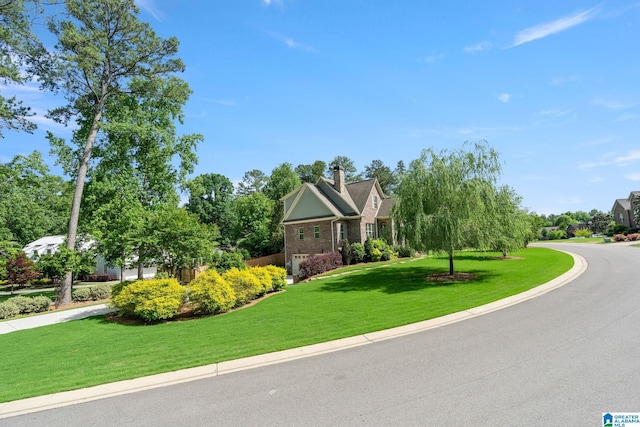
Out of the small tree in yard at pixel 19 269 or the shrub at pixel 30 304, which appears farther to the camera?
the small tree in yard at pixel 19 269

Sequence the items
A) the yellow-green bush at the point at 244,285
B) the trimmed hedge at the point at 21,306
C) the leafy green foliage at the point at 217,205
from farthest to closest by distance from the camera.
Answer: the leafy green foliage at the point at 217,205 → the trimmed hedge at the point at 21,306 → the yellow-green bush at the point at 244,285

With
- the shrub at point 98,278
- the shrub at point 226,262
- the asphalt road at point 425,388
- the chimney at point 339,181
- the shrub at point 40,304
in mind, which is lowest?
the shrub at point 98,278

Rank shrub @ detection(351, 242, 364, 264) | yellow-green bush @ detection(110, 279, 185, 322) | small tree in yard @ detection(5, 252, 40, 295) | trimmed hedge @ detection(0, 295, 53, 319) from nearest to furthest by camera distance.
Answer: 1. yellow-green bush @ detection(110, 279, 185, 322)
2. trimmed hedge @ detection(0, 295, 53, 319)
3. small tree in yard @ detection(5, 252, 40, 295)
4. shrub @ detection(351, 242, 364, 264)

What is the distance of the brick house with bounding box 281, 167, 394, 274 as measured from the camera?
25.6m

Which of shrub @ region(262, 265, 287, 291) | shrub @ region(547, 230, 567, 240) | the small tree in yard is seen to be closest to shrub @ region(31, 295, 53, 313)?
shrub @ region(262, 265, 287, 291)

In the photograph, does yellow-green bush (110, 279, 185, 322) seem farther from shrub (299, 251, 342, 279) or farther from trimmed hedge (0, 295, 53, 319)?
shrub (299, 251, 342, 279)

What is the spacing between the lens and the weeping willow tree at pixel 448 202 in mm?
14047

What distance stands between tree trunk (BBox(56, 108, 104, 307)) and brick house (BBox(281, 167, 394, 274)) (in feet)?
48.8

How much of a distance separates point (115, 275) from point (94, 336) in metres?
30.5

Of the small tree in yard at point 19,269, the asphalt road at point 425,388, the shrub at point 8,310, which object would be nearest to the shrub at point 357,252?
the asphalt road at point 425,388

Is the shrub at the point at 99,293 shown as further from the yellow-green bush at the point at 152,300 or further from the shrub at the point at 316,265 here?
the shrub at the point at 316,265

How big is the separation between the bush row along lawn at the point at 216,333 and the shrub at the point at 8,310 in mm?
5165

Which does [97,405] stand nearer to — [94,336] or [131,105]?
[94,336]

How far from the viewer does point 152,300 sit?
1066 centimetres
